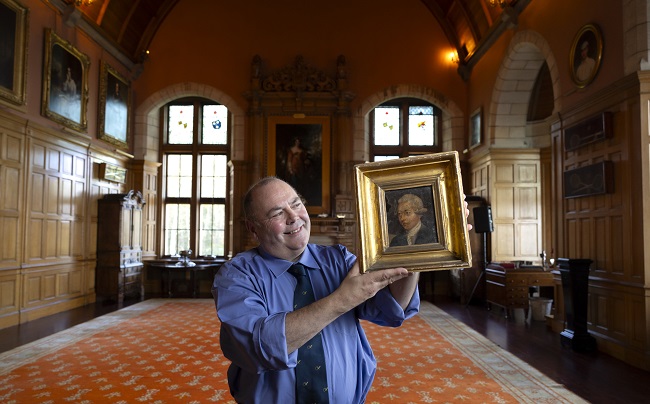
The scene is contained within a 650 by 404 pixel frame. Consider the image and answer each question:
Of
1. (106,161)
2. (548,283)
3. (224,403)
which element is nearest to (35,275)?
(106,161)

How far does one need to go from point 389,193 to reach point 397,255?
202 mm

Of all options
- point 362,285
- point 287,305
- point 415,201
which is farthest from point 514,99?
point 362,285

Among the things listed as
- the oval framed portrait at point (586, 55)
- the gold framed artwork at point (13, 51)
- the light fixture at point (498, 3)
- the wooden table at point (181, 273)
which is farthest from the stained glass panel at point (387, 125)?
the gold framed artwork at point (13, 51)

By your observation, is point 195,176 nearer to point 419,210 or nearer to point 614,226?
point 614,226

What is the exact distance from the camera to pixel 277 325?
1.39 meters

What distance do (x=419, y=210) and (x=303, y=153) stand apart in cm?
1069

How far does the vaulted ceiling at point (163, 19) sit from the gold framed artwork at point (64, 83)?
61cm

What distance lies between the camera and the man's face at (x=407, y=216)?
1.56 metres

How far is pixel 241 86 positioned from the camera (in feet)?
40.5

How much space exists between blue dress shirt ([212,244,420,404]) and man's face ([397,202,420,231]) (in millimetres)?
251

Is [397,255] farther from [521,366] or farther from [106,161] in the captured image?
[106,161]

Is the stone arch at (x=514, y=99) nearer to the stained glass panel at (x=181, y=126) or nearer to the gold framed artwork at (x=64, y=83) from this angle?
the stained glass panel at (x=181, y=126)

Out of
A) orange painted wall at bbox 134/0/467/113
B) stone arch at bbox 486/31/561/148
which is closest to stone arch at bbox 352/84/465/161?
orange painted wall at bbox 134/0/467/113

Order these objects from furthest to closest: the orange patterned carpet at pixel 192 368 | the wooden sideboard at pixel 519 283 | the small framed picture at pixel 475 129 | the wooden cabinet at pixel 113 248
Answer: the small framed picture at pixel 475 129, the wooden cabinet at pixel 113 248, the wooden sideboard at pixel 519 283, the orange patterned carpet at pixel 192 368
